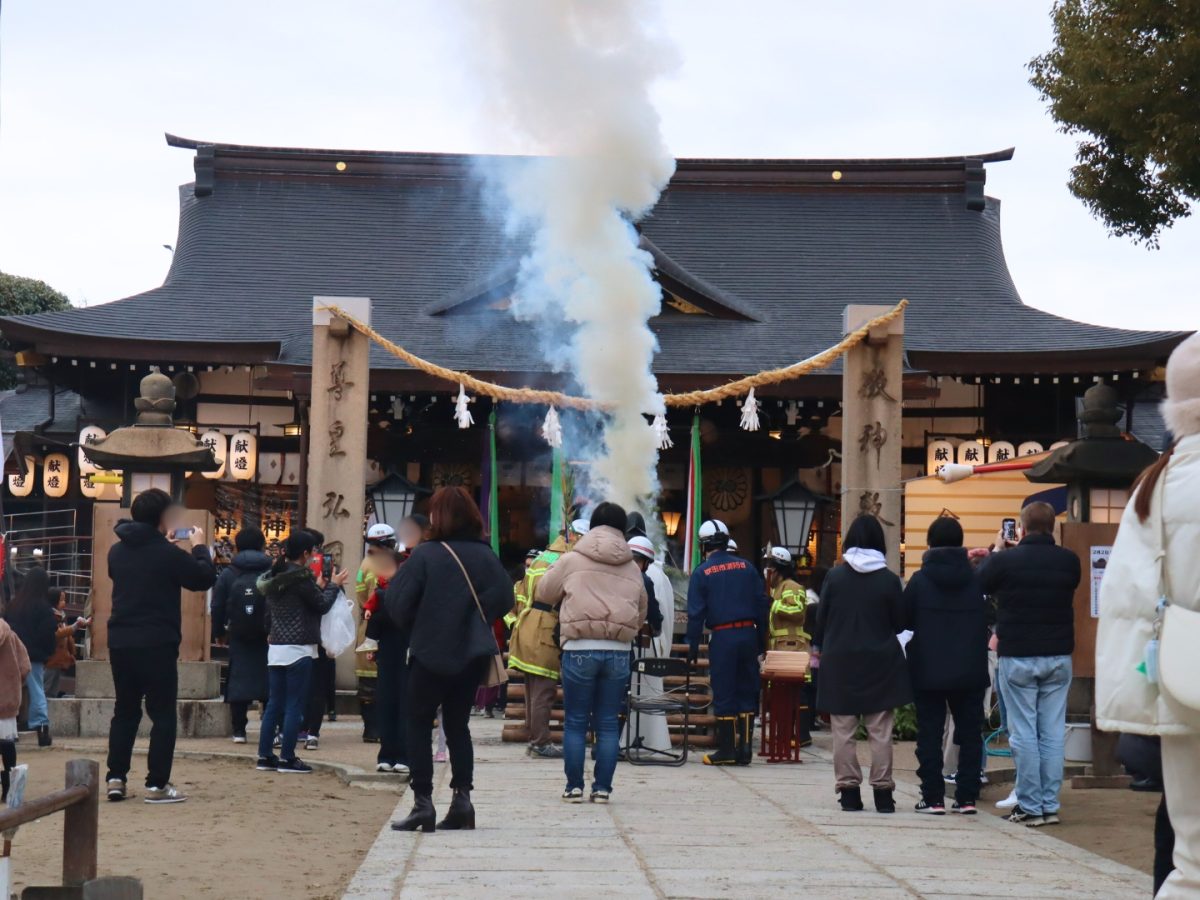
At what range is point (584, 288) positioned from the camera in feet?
57.4

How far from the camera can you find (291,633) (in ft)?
32.6

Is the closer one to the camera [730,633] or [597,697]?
[597,697]

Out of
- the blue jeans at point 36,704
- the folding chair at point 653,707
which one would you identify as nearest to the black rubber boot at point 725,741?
the folding chair at point 653,707

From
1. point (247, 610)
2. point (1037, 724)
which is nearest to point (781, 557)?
point (1037, 724)

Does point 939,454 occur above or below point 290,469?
above

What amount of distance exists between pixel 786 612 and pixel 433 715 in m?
5.16

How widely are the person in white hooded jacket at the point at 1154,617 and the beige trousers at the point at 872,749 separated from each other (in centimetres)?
450

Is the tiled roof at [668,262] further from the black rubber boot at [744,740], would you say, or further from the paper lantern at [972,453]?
the black rubber boot at [744,740]

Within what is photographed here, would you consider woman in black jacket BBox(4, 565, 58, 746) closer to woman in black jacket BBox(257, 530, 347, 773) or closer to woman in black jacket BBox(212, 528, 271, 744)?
woman in black jacket BBox(212, 528, 271, 744)

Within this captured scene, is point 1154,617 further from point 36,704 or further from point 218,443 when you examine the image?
point 218,443

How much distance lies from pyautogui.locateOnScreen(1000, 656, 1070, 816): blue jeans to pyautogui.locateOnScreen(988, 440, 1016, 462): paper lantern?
10.7 metres

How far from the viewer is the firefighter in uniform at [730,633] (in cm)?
1048

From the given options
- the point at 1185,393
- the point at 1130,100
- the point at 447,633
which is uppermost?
the point at 1130,100

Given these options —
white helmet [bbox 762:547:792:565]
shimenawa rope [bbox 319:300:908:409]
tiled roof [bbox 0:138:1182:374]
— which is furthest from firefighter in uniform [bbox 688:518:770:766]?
tiled roof [bbox 0:138:1182:374]
